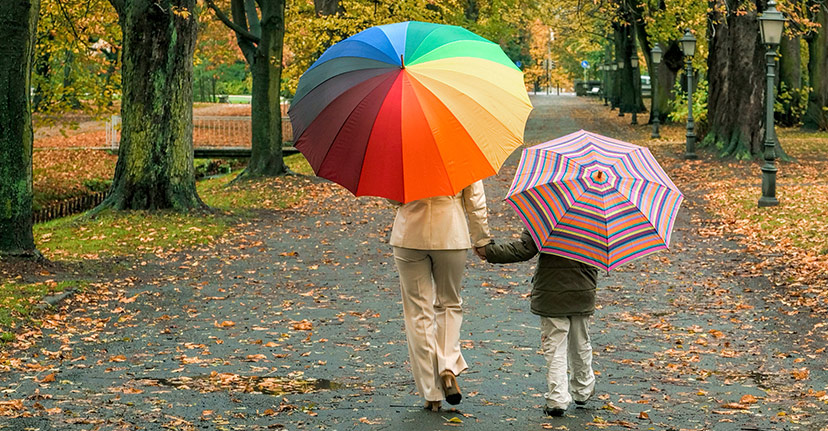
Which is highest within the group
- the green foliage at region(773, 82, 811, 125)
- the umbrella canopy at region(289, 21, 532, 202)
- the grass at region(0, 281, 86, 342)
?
the green foliage at region(773, 82, 811, 125)

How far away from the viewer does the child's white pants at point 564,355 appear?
6.11 m

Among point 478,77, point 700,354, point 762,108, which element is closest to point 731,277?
point 700,354

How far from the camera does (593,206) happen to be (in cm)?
572

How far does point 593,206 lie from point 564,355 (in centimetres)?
97

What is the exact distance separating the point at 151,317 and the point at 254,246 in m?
4.96

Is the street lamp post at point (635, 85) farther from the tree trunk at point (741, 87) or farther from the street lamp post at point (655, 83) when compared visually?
the tree trunk at point (741, 87)

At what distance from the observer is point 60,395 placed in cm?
669

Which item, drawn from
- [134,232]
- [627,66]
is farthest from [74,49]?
[627,66]

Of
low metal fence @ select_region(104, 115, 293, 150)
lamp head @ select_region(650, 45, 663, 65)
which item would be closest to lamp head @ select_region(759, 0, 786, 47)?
lamp head @ select_region(650, 45, 663, 65)

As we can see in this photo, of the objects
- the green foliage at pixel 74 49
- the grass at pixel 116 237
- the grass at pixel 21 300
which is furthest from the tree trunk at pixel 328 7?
the grass at pixel 21 300

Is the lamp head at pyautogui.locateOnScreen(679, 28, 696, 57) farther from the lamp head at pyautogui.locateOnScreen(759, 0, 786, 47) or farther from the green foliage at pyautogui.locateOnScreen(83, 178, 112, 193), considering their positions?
the green foliage at pyautogui.locateOnScreen(83, 178, 112, 193)

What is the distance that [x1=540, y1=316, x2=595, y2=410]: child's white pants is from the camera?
241 inches

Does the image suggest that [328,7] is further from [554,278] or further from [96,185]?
[554,278]

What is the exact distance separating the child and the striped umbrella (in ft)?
0.85
